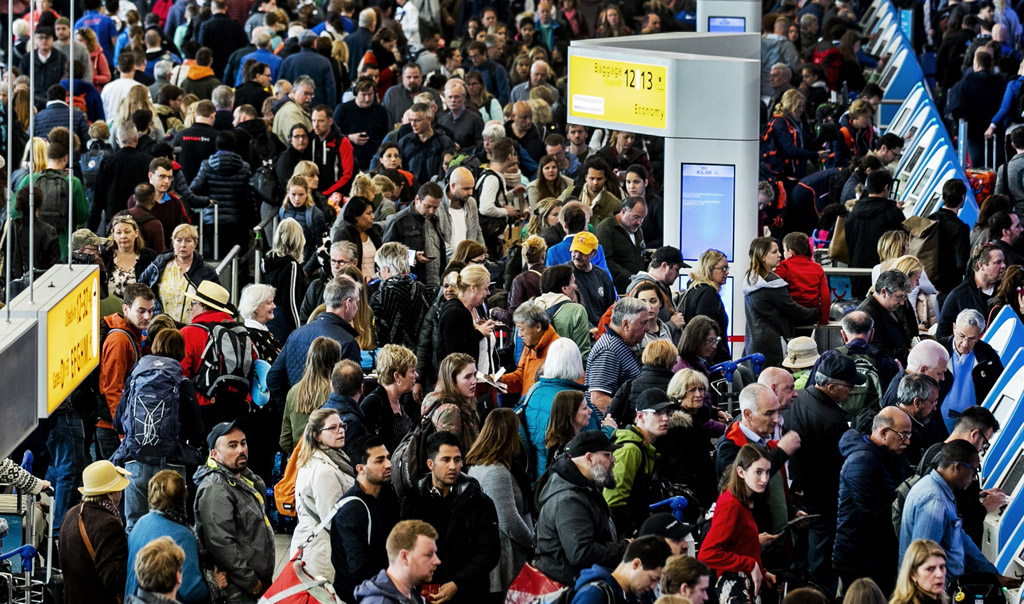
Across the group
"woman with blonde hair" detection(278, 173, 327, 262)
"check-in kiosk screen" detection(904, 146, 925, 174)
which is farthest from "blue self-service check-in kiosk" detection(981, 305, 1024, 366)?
"check-in kiosk screen" detection(904, 146, 925, 174)

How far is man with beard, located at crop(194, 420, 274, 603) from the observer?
905 centimetres

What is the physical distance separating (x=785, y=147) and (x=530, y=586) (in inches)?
397

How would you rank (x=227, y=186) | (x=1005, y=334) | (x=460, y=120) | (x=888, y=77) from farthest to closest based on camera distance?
(x=888, y=77) < (x=460, y=120) < (x=227, y=186) < (x=1005, y=334)

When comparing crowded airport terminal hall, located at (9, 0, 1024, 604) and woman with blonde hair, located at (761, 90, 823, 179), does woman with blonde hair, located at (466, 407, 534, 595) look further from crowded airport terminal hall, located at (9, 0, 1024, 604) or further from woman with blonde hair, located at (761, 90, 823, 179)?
woman with blonde hair, located at (761, 90, 823, 179)

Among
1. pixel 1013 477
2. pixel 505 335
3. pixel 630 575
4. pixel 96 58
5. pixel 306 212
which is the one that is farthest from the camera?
pixel 96 58

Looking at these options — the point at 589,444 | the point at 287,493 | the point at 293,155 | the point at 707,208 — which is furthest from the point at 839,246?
the point at 589,444

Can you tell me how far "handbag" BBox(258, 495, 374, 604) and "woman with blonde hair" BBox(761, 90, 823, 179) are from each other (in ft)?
33.1

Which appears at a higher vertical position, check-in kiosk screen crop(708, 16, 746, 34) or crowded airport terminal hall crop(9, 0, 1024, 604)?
check-in kiosk screen crop(708, 16, 746, 34)

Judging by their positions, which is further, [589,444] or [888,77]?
Answer: [888,77]

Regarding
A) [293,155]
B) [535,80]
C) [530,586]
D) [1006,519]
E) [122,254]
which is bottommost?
[1006,519]

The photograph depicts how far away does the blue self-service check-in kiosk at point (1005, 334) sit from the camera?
12141 mm

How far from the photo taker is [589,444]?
8.66 m

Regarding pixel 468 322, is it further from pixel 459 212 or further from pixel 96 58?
pixel 96 58

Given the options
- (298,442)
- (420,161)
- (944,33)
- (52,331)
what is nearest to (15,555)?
(298,442)
